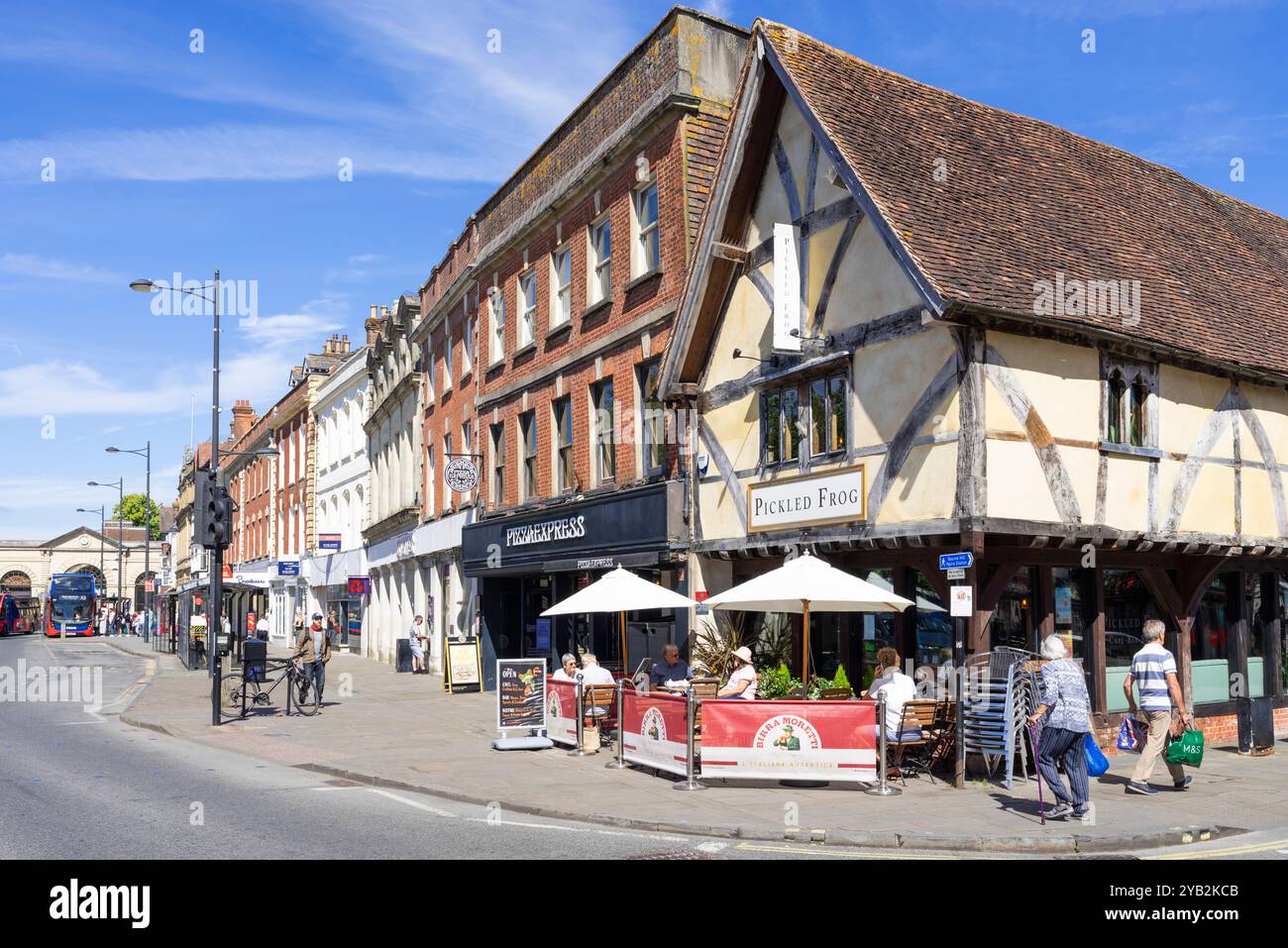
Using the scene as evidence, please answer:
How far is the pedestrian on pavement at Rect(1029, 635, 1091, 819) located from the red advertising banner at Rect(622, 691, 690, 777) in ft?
12.3

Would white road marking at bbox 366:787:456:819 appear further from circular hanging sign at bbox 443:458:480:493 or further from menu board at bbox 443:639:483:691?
circular hanging sign at bbox 443:458:480:493

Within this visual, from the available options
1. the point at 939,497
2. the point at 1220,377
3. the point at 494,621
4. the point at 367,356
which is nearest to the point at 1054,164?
the point at 1220,377

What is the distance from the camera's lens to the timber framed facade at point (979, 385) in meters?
14.0

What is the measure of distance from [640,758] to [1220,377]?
974 cm

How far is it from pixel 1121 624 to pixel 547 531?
37.6 ft

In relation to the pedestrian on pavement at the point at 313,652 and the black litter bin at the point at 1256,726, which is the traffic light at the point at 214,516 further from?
the black litter bin at the point at 1256,726

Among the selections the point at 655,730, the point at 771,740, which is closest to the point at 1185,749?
the point at 771,740

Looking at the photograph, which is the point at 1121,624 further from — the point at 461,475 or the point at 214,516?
the point at 461,475

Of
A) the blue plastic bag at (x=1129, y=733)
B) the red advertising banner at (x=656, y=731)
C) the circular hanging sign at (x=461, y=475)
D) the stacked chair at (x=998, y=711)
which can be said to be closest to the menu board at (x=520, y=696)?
the red advertising banner at (x=656, y=731)

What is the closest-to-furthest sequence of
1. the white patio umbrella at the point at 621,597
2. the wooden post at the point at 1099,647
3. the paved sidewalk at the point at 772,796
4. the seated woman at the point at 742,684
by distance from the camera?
the paved sidewalk at the point at 772,796 → the seated woman at the point at 742,684 → the wooden post at the point at 1099,647 → the white patio umbrella at the point at 621,597

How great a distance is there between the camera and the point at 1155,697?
13.0 metres

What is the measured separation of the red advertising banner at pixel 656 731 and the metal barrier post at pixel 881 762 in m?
2.04

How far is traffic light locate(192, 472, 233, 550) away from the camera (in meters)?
19.2
